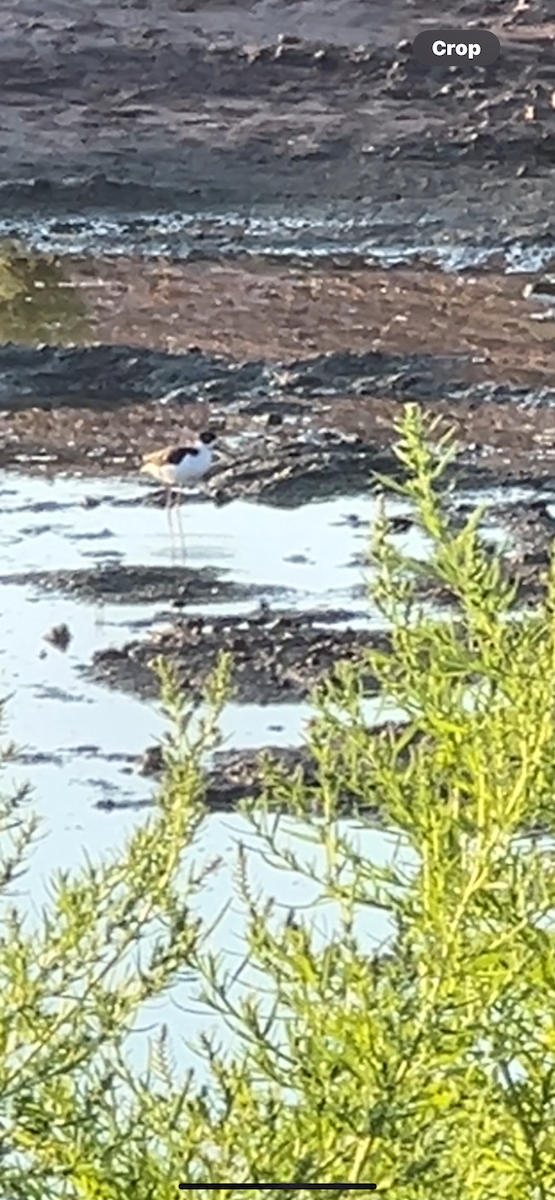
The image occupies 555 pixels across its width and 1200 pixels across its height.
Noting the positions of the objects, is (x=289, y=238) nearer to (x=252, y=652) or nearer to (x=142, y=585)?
(x=142, y=585)

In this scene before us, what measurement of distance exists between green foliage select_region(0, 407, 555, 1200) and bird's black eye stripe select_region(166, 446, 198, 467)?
6512 mm

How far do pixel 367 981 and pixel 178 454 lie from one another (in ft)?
22.7

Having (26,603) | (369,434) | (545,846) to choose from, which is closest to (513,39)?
(369,434)

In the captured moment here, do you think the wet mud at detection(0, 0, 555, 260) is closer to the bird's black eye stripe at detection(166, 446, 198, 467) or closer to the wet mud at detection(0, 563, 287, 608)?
the bird's black eye stripe at detection(166, 446, 198, 467)

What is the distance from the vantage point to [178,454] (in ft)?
30.0

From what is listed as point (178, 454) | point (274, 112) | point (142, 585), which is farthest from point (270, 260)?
point (142, 585)

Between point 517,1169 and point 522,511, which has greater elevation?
point 522,511

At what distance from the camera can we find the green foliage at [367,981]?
2.20m

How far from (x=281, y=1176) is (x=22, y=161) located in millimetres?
13237

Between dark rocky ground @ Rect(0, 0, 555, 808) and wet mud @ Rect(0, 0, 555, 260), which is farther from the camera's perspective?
wet mud @ Rect(0, 0, 555, 260)

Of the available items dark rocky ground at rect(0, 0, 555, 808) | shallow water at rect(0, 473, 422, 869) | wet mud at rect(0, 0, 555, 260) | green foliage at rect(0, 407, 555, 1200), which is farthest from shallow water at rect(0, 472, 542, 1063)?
wet mud at rect(0, 0, 555, 260)

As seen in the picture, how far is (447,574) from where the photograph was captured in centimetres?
251

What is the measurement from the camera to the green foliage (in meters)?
2.20

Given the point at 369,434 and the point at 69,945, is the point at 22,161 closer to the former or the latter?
the point at 369,434
